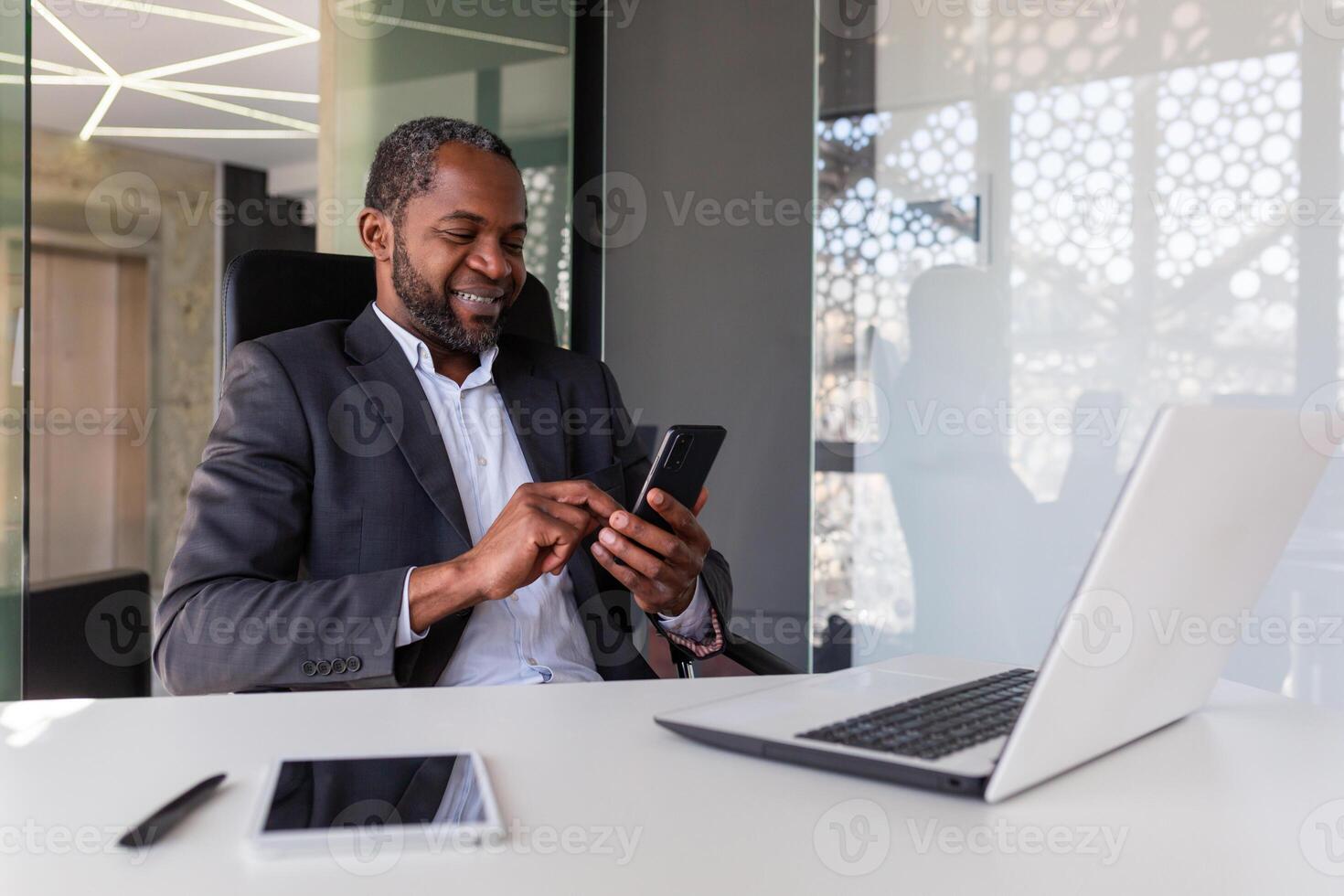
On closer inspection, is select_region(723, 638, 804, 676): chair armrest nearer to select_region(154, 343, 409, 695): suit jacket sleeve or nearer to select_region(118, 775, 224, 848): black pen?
select_region(154, 343, 409, 695): suit jacket sleeve

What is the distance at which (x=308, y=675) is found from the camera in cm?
135

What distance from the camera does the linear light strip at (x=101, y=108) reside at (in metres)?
2.74

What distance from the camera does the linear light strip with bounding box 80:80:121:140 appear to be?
9.00 ft

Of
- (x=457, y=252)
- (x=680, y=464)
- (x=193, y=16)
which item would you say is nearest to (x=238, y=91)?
(x=193, y=16)

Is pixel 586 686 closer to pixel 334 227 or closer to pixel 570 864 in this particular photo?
pixel 570 864

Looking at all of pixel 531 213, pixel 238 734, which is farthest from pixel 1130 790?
pixel 531 213

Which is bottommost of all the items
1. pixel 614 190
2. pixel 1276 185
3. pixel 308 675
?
pixel 308 675

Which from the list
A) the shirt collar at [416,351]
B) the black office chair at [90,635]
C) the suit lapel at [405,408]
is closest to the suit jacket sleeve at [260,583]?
the suit lapel at [405,408]

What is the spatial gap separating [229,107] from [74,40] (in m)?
0.74

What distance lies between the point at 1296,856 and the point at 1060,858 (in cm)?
14

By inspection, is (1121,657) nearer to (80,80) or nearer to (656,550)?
(656,550)

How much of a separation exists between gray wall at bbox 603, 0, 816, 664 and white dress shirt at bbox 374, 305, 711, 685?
4.60ft

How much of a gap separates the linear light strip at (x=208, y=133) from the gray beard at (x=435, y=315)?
5.24 ft

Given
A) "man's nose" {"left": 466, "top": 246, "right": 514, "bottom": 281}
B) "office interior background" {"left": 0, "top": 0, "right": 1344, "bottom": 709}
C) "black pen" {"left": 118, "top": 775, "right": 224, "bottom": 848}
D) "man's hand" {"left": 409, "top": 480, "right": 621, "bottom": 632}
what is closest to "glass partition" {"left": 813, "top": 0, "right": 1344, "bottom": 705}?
"office interior background" {"left": 0, "top": 0, "right": 1344, "bottom": 709}
